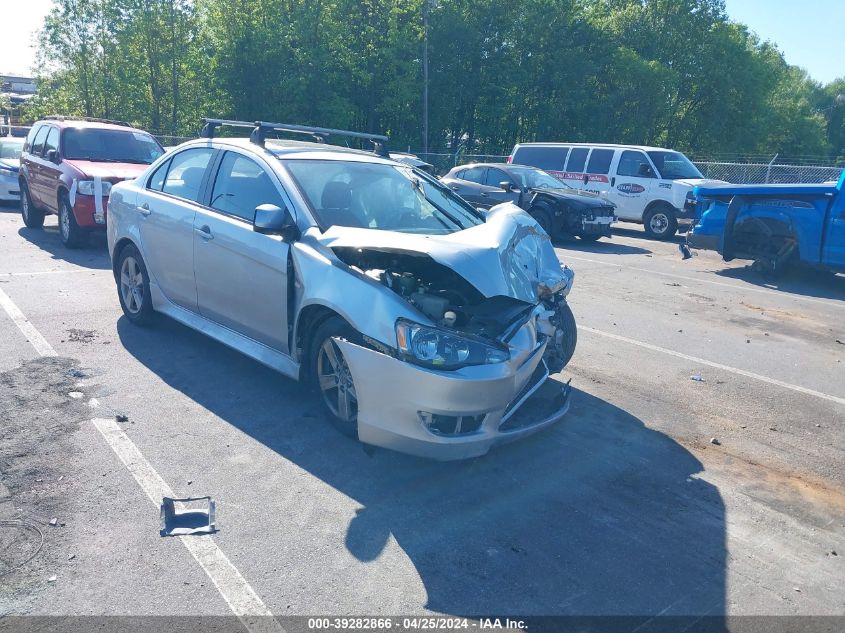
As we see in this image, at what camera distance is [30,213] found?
1354 cm

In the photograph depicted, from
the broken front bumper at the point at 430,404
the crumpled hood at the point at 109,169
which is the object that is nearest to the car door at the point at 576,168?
the crumpled hood at the point at 109,169

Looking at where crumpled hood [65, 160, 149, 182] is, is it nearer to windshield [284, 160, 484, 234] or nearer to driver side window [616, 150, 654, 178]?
windshield [284, 160, 484, 234]

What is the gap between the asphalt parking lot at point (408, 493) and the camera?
11.2 feet

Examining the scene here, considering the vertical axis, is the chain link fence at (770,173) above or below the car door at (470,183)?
above

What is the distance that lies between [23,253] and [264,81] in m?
21.6

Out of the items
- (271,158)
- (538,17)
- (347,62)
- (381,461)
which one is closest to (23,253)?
(271,158)

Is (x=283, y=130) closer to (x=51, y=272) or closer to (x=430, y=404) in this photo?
(x=430, y=404)

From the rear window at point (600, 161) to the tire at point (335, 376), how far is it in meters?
15.4

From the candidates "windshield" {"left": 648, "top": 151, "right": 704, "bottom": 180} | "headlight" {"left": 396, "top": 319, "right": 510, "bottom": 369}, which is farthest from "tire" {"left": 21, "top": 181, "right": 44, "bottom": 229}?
"windshield" {"left": 648, "top": 151, "right": 704, "bottom": 180}

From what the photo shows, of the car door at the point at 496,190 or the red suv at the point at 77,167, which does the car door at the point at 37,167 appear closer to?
the red suv at the point at 77,167

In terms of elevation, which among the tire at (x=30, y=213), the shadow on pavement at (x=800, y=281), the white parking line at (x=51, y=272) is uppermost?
the tire at (x=30, y=213)

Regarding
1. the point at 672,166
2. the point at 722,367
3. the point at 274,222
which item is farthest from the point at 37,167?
the point at 672,166

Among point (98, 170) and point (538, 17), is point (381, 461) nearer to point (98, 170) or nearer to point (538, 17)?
point (98, 170)

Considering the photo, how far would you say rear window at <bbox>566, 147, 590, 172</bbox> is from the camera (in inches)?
755
